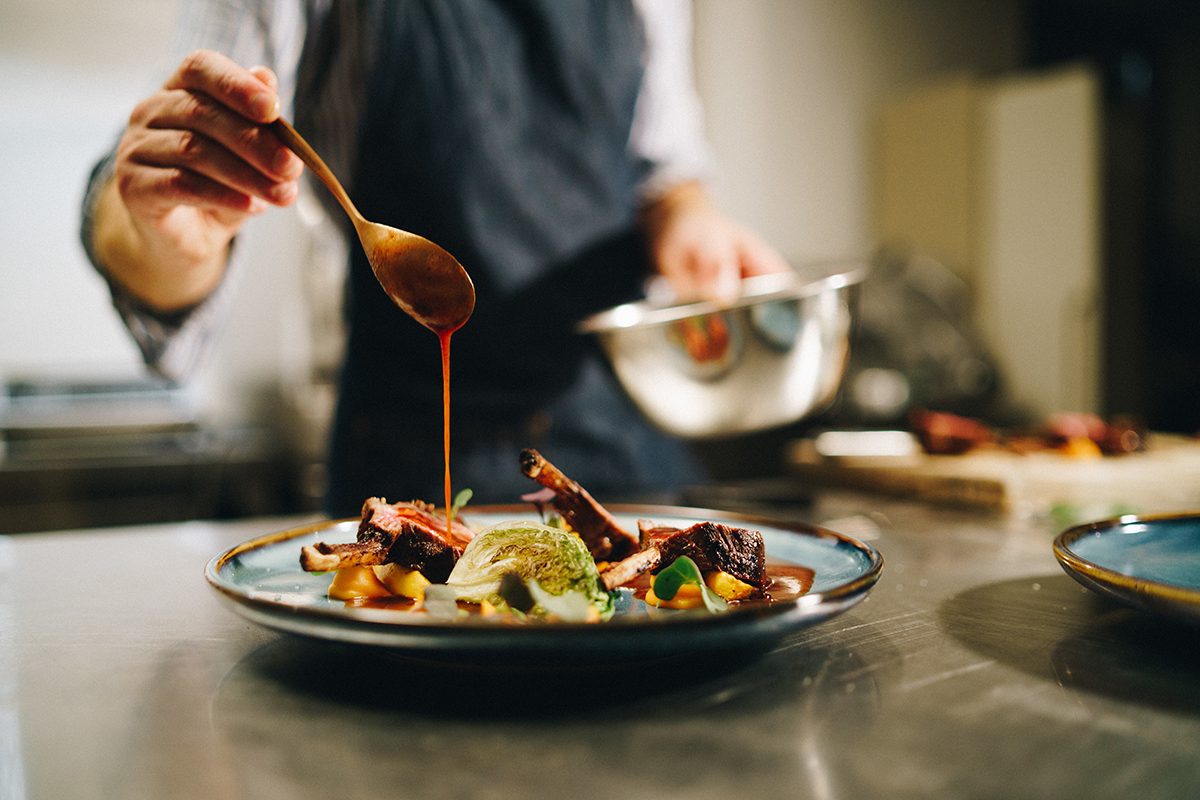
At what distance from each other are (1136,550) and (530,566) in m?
0.49

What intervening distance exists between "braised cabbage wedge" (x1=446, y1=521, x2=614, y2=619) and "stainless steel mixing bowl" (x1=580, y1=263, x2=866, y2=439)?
1.66 ft

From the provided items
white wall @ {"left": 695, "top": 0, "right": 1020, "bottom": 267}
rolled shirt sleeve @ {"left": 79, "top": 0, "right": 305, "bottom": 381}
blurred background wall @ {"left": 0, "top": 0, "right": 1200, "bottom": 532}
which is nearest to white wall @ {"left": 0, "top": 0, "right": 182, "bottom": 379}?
blurred background wall @ {"left": 0, "top": 0, "right": 1200, "bottom": 532}

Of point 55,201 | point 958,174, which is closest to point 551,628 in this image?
point 958,174

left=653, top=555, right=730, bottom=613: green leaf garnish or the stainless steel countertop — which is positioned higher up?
left=653, top=555, right=730, bottom=613: green leaf garnish

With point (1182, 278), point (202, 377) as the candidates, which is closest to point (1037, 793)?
point (1182, 278)

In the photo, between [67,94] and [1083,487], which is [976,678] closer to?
[1083,487]

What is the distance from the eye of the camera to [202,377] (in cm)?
502

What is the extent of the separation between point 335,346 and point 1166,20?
4.97m

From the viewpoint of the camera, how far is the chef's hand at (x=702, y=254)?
1.19 metres

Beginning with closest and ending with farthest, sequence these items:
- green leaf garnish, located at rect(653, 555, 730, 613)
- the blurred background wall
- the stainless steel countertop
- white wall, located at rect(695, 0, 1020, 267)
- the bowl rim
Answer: the stainless steel countertop → green leaf garnish, located at rect(653, 555, 730, 613) → the bowl rim → white wall, located at rect(695, 0, 1020, 267) → the blurred background wall

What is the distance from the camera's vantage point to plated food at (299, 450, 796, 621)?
1.62ft

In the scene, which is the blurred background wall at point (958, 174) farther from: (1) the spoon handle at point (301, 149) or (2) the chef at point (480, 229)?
(1) the spoon handle at point (301, 149)

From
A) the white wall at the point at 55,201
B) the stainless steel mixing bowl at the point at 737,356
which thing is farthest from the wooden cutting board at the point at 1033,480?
the white wall at the point at 55,201

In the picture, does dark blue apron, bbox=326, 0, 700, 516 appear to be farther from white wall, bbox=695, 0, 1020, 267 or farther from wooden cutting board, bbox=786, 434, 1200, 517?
white wall, bbox=695, 0, 1020, 267
